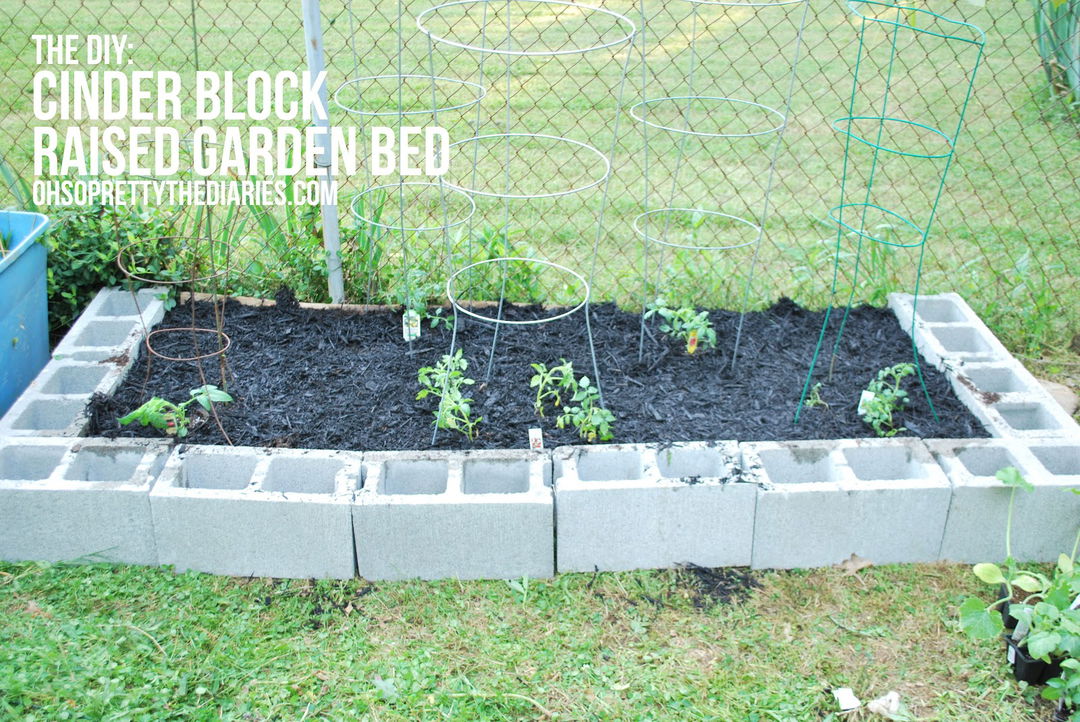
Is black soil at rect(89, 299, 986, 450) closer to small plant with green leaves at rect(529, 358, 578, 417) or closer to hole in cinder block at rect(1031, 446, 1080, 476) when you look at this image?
small plant with green leaves at rect(529, 358, 578, 417)

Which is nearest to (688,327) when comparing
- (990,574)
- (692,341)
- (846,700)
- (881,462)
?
(692,341)

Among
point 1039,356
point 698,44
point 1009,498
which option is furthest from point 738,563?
point 698,44

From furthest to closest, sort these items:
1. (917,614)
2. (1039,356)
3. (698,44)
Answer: (698,44) < (1039,356) < (917,614)

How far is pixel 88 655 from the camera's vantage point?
91.3 inches

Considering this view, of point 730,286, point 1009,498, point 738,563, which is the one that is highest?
point 730,286

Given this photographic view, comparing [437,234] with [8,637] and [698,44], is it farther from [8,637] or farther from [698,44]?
[698,44]

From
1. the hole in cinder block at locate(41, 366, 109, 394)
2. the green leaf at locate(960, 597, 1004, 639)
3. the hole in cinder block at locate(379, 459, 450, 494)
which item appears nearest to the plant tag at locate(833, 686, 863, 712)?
the green leaf at locate(960, 597, 1004, 639)

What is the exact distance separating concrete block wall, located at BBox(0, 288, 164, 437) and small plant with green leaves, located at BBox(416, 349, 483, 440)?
3.33 feet

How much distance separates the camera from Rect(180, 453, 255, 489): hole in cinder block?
271 centimetres

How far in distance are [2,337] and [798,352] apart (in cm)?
271

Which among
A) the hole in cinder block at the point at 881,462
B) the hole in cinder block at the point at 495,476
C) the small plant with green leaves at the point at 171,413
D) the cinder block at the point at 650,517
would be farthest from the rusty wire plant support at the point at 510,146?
the hole in cinder block at the point at 881,462

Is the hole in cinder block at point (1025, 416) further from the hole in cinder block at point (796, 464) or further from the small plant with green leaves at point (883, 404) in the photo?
the hole in cinder block at point (796, 464)

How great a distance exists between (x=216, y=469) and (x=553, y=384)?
3.57 ft

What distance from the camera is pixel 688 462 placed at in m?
2.79
